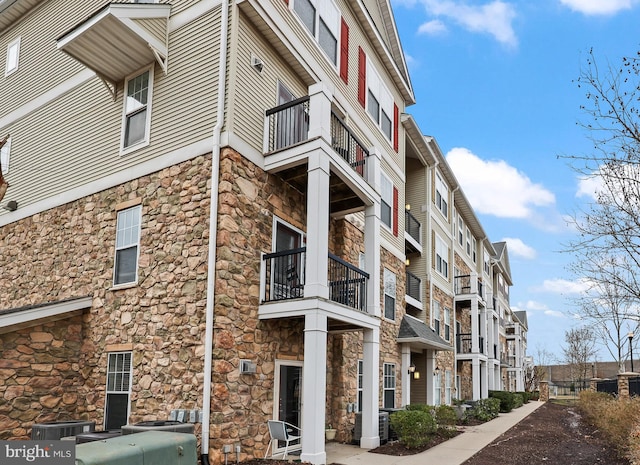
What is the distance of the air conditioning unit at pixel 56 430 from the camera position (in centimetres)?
945

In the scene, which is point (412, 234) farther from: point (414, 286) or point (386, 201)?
point (386, 201)

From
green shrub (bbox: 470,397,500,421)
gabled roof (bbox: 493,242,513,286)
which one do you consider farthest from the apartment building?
gabled roof (bbox: 493,242,513,286)

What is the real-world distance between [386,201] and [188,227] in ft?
31.2

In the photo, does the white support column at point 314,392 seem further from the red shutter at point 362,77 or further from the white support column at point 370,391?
the red shutter at point 362,77

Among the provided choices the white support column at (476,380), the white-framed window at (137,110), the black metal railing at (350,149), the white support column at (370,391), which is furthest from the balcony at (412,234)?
the white-framed window at (137,110)

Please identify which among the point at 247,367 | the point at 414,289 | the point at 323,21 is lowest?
the point at 247,367

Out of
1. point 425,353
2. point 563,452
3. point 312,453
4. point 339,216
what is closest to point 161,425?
point 312,453

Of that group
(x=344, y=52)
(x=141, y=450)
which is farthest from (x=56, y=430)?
(x=344, y=52)

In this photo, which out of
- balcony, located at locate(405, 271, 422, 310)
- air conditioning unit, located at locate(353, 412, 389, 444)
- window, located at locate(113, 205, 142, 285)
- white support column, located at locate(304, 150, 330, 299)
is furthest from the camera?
balcony, located at locate(405, 271, 422, 310)

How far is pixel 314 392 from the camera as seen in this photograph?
32.5 ft

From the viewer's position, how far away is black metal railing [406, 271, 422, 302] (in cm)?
2260

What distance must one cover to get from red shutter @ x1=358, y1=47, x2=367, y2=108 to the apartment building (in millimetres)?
1576

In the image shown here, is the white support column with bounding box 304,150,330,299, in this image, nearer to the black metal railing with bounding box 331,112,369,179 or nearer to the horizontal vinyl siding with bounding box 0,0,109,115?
the black metal railing with bounding box 331,112,369,179

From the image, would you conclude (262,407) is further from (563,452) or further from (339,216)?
(563,452)
